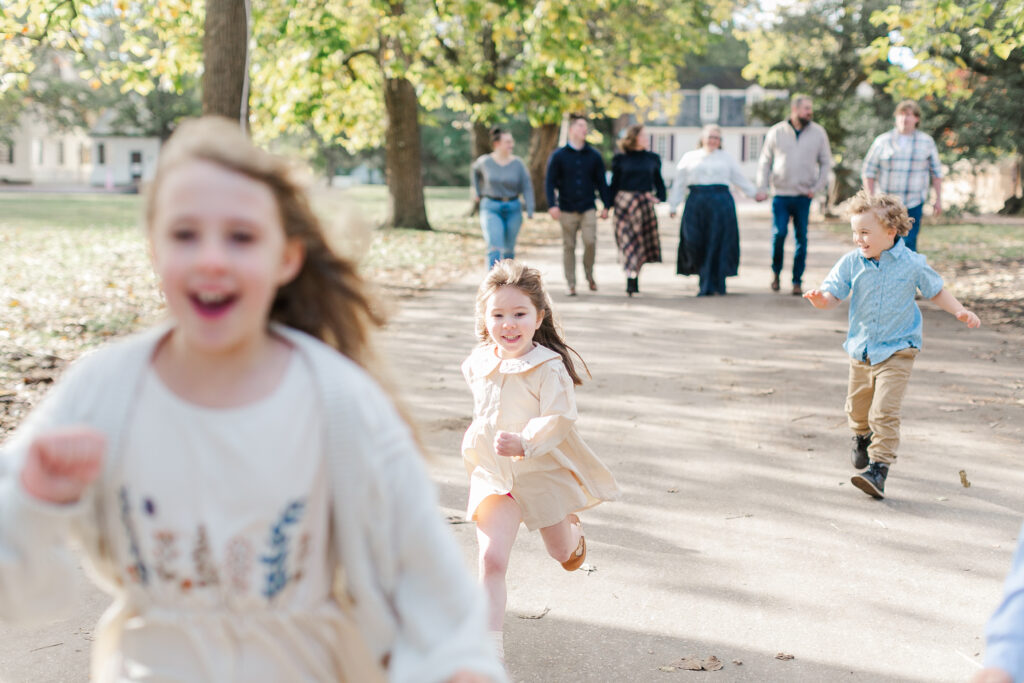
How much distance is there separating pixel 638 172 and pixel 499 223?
6.20 ft

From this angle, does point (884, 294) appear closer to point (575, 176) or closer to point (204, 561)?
point (204, 561)

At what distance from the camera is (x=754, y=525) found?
5.34 meters

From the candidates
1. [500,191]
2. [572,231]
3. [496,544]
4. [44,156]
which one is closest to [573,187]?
[572,231]

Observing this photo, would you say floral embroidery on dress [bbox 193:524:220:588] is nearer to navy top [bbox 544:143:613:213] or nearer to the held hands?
the held hands

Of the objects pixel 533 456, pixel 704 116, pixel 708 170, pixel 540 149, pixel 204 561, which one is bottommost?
pixel 533 456

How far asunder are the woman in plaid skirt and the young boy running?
300 inches

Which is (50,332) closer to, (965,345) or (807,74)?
(965,345)

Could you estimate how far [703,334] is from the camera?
423 inches

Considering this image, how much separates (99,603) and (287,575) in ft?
9.57

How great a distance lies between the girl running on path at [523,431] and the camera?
3.96m

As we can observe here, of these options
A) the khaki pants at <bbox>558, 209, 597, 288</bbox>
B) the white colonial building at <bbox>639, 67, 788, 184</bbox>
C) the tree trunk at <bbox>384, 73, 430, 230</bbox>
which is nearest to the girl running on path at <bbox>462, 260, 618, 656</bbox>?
the khaki pants at <bbox>558, 209, 597, 288</bbox>

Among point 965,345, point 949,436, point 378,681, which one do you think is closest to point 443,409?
point 949,436

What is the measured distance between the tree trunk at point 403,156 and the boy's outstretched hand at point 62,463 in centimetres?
2214

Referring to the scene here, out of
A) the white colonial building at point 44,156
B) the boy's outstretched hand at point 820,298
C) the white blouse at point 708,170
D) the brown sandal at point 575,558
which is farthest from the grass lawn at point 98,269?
the white colonial building at point 44,156
